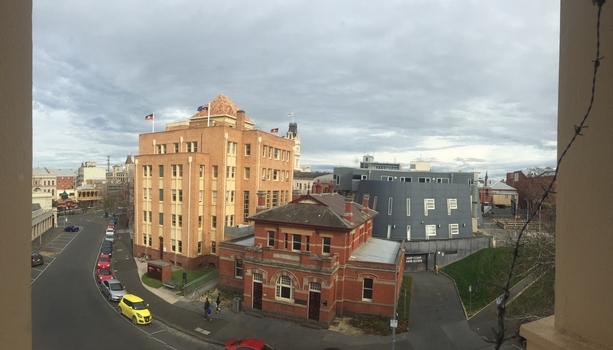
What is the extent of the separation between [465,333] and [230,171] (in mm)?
25859

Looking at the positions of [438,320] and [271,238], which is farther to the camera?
[271,238]

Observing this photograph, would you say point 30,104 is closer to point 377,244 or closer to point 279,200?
point 377,244

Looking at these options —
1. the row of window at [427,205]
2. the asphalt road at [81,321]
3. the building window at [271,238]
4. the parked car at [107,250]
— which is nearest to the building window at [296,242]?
the building window at [271,238]

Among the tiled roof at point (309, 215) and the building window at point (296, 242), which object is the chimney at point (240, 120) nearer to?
the tiled roof at point (309, 215)

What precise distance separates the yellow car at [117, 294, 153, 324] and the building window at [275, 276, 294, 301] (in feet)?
28.1

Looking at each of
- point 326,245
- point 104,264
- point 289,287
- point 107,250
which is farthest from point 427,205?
point 107,250

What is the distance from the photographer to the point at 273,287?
2333cm

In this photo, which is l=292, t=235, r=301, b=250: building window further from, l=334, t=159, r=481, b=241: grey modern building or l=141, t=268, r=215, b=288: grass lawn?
l=334, t=159, r=481, b=241: grey modern building

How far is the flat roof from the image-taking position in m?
24.9

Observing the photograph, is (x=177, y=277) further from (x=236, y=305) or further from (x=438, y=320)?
(x=438, y=320)

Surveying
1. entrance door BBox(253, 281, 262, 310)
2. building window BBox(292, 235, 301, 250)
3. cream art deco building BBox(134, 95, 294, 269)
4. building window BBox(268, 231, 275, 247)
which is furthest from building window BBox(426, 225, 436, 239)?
entrance door BBox(253, 281, 262, 310)

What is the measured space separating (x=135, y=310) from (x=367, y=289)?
615 inches

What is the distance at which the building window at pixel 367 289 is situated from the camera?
2358 cm

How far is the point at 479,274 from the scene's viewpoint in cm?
3141
